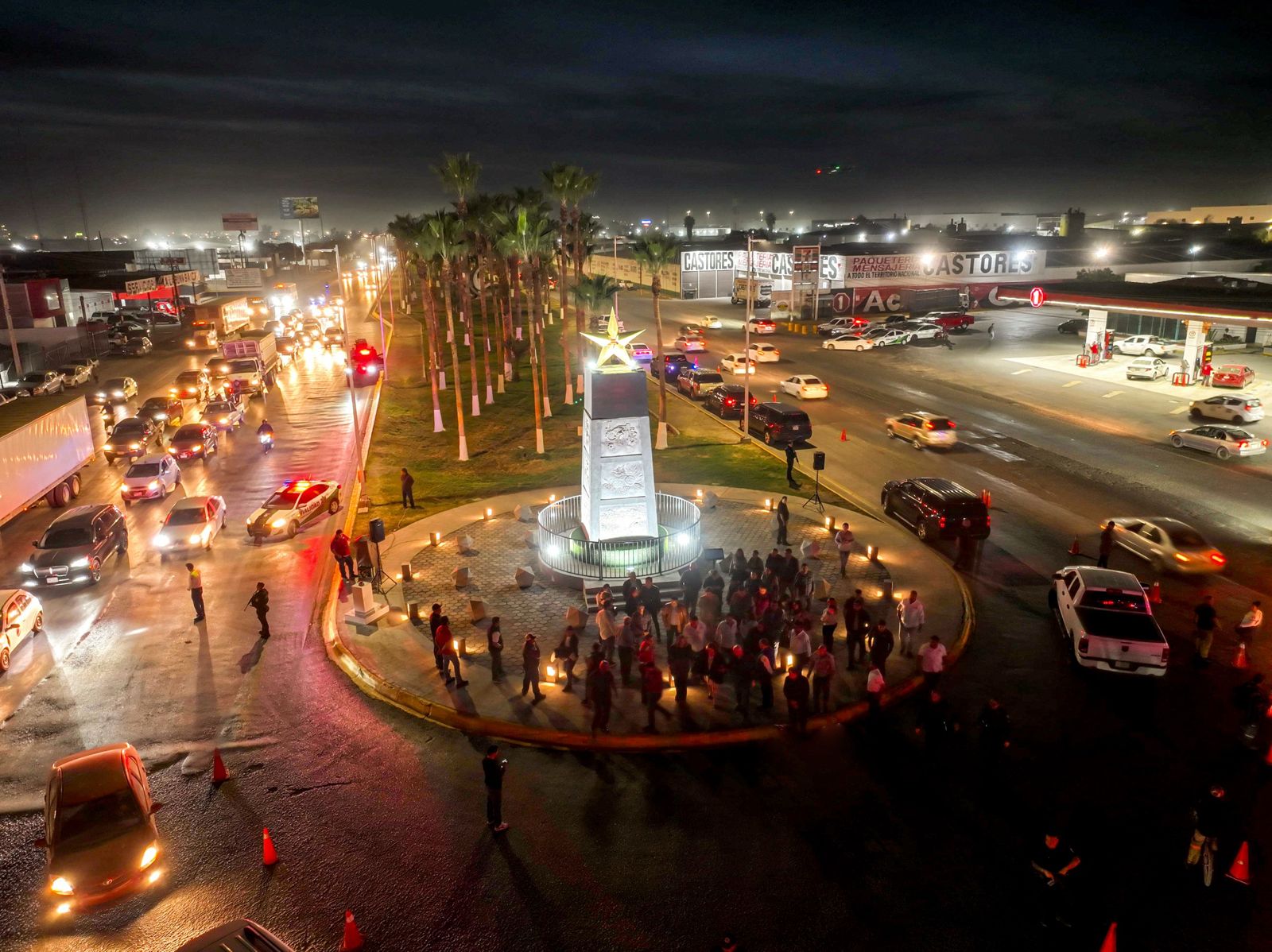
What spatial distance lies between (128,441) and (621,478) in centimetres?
2554

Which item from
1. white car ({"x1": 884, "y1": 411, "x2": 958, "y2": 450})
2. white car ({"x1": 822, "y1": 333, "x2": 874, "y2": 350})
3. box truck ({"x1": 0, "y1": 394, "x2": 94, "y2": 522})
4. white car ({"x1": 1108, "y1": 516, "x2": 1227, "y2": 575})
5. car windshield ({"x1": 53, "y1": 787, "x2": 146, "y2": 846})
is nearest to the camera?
car windshield ({"x1": 53, "y1": 787, "x2": 146, "y2": 846})

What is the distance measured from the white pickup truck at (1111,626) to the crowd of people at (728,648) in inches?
111

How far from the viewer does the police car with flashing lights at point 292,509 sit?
78.2 feet

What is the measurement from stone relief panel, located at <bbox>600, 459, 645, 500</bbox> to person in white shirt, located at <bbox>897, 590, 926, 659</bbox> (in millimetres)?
7045

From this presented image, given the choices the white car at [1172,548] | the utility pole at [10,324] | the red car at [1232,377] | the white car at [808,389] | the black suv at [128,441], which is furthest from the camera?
the red car at [1232,377]

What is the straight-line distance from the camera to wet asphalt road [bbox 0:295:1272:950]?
945 centimetres

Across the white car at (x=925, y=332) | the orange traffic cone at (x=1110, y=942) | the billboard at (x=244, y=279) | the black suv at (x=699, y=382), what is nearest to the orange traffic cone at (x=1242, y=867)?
the orange traffic cone at (x=1110, y=942)

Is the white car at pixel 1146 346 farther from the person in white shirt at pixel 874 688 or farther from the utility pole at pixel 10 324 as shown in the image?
the utility pole at pixel 10 324

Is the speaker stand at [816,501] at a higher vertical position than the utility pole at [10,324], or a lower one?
lower

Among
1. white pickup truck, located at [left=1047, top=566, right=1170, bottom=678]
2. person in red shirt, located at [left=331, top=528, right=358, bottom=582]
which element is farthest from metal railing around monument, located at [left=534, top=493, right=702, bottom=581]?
white pickup truck, located at [left=1047, top=566, right=1170, bottom=678]

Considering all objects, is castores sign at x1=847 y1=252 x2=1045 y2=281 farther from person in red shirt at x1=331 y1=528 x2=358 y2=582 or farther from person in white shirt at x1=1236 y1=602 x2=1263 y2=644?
person in red shirt at x1=331 y1=528 x2=358 y2=582

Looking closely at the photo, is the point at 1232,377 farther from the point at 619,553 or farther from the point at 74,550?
the point at 74,550

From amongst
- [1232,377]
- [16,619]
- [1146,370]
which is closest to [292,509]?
[16,619]

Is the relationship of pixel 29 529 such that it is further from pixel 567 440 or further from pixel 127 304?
pixel 127 304
